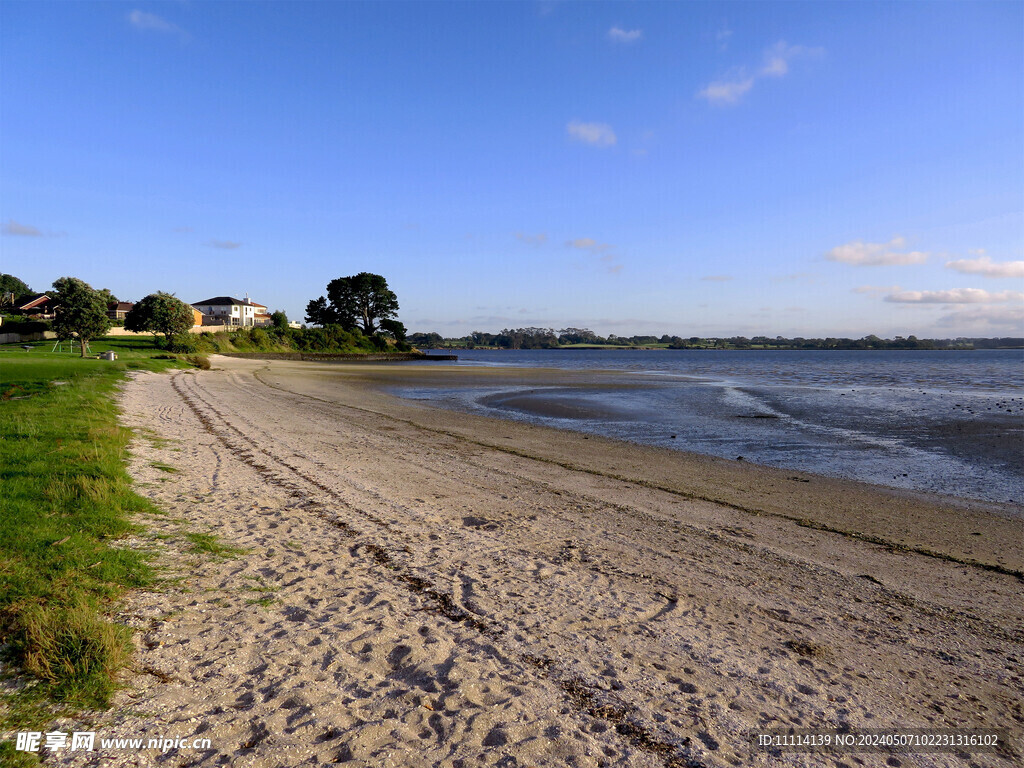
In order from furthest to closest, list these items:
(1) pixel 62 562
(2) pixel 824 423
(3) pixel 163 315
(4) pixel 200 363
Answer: (3) pixel 163 315
(4) pixel 200 363
(2) pixel 824 423
(1) pixel 62 562

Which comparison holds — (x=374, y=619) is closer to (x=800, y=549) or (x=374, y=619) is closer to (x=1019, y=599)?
(x=800, y=549)

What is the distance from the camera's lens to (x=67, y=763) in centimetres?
326

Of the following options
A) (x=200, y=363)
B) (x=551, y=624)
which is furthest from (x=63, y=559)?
(x=200, y=363)

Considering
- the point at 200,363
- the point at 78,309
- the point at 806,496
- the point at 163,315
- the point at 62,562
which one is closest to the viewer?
the point at 62,562

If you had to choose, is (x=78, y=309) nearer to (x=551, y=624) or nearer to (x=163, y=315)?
(x=163, y=315)

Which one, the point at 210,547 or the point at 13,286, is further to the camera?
the point at 13,286

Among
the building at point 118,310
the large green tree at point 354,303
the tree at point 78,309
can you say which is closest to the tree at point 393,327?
the large green tree at point 354,303

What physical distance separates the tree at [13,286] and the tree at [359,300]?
214 feet

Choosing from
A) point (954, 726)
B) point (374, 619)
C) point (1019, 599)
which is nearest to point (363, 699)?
point (374, 619)

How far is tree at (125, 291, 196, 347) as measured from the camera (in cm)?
5708

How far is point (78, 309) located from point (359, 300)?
257 feet

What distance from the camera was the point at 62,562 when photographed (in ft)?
A: 18.0

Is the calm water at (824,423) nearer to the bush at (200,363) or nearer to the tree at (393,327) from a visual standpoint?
the bush at (200,363)

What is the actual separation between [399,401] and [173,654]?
25.0m
